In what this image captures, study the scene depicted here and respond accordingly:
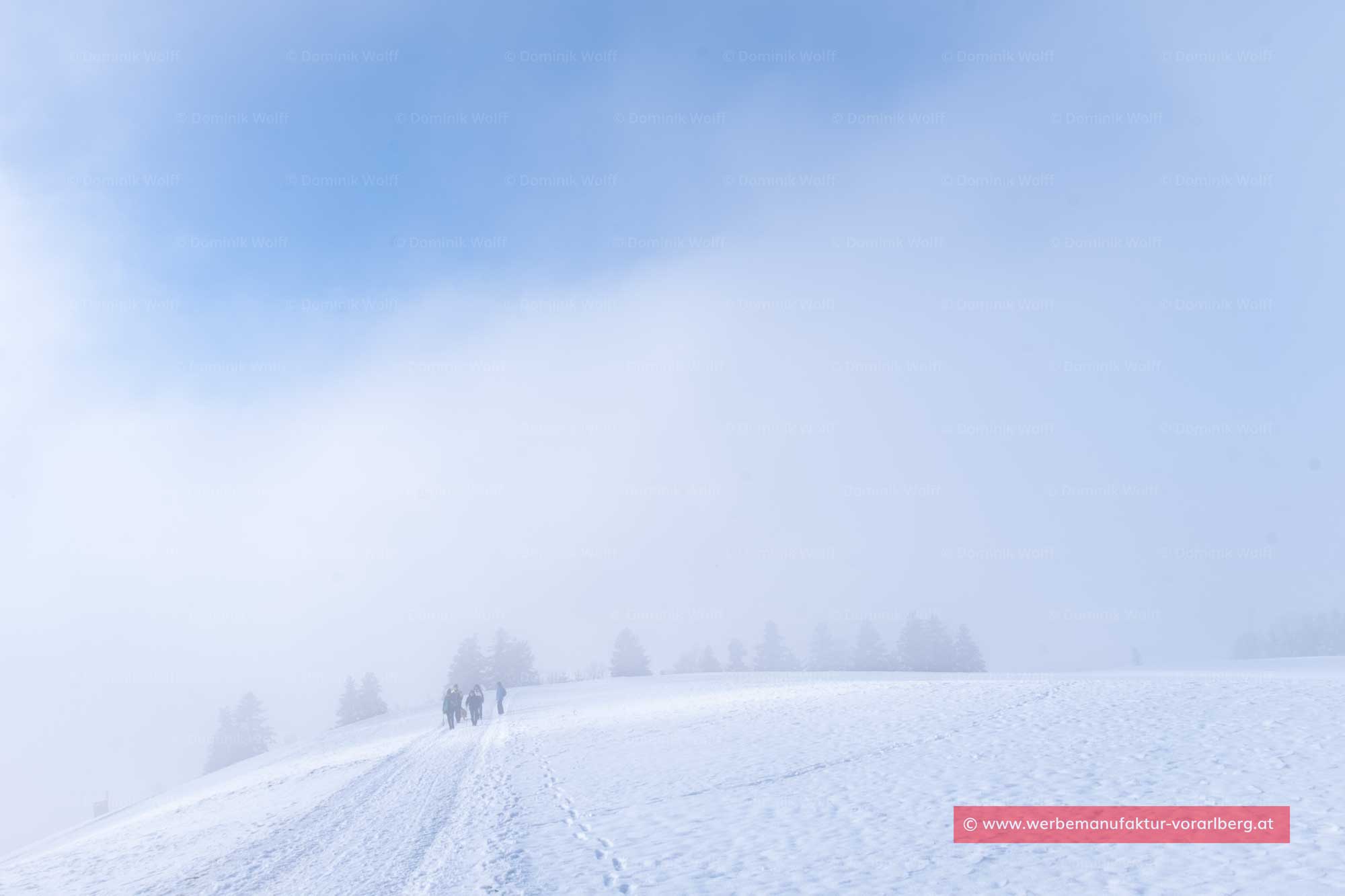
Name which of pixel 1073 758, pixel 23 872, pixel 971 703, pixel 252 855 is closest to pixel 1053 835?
pixel 1073 758

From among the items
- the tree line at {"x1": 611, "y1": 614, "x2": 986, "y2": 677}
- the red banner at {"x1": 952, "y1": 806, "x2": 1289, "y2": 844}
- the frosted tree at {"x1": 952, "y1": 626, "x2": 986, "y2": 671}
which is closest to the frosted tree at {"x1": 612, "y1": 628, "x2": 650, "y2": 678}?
the tree line at {"x1": 611, "y1": 614, "x2": 986, "y2": 677}

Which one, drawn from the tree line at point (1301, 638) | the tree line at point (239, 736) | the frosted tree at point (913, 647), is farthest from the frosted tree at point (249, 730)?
the tree line at point (1301, 638)

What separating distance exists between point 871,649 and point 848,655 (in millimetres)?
8210

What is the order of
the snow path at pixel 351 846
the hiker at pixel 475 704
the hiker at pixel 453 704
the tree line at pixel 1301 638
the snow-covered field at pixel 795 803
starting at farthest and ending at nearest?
the tree line at pixel 1301 638, the hiker at pixel 475 704, the hiker at pixel 453 704, the snow path at pixel 351 846, the snow-covered field at pixel 795 803

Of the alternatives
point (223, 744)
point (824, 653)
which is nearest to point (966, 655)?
point (824, 653)

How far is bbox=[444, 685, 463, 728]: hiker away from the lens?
32344 millimetres

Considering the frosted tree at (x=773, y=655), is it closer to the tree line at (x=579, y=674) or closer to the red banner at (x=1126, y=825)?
the tree line at (x=579, y=674)

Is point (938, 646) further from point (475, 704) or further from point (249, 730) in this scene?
point (249, 730)

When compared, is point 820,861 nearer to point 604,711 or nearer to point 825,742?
point 825,742

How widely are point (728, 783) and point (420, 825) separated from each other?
5.61 metres

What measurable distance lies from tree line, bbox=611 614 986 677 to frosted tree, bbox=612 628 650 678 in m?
0.07

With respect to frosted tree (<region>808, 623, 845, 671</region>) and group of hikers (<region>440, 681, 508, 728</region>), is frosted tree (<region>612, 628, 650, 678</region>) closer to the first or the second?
frosted tree (<region>808, 623, 845, 671</region>)

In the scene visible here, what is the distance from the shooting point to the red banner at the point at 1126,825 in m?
8.92

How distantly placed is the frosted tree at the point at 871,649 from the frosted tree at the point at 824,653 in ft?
33.2
